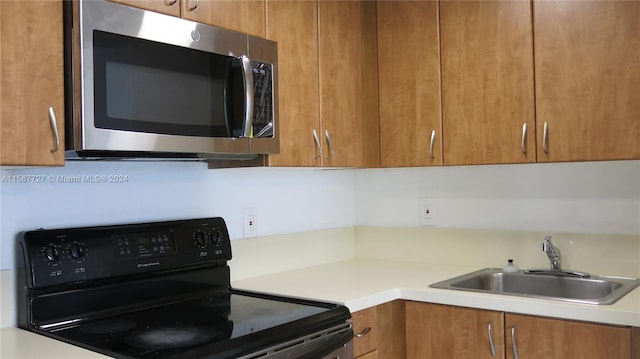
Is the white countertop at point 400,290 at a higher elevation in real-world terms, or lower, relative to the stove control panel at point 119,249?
lower

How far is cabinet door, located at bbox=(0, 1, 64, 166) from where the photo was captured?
53.2 inches

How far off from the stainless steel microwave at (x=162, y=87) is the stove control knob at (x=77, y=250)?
284 millimetres

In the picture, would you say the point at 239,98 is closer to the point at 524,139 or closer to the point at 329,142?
the point at 329,142

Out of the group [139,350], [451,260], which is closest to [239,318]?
[139,350]

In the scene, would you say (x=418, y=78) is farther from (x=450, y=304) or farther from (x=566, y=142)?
(x=450, y=304)

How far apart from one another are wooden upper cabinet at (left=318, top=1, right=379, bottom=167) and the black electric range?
2.10 ft

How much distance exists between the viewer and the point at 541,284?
2.24 metres

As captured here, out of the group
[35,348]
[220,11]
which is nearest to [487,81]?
[220,11]

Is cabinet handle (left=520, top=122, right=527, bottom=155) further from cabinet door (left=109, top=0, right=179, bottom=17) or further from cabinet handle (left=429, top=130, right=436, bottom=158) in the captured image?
cabinet door (left=109, top=0, right=179, bottom=17)

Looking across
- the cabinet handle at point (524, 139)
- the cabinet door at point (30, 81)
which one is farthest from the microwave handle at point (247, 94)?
the cabinet handle at point (524, 139)

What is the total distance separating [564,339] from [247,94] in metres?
1.20

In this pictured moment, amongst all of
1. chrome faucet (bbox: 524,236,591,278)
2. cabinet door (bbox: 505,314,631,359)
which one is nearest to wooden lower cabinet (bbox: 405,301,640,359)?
cabinet door (bbox: 505,314,631,359)

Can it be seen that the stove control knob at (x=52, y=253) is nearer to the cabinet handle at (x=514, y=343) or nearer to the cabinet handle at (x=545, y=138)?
the cabinet handle at (x=514, y=343)

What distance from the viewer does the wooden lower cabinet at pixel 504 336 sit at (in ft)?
5.47
